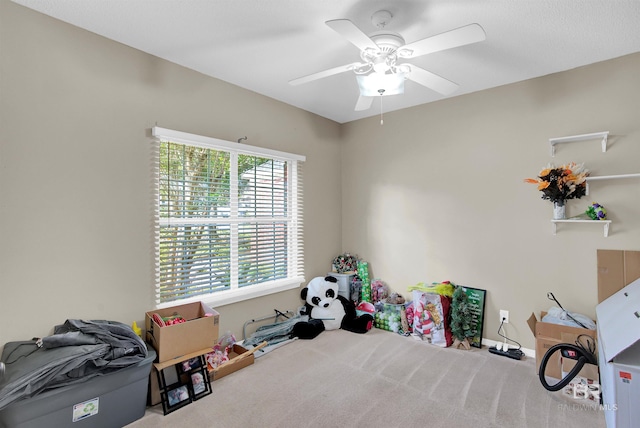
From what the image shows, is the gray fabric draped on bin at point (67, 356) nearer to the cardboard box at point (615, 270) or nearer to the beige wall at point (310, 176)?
the beige wall at point (310, 176)

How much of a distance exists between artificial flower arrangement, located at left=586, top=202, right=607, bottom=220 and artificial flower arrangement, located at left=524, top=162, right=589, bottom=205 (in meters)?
0.12

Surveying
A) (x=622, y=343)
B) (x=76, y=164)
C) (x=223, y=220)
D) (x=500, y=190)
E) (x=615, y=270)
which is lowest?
(x=622, y=343)

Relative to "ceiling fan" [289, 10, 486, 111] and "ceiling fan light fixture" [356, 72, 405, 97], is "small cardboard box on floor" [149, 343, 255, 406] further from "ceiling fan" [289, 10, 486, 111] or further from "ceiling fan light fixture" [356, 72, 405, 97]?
"ceiling fan light fixture" [356, 72, 405, 97]

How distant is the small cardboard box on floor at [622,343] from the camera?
1520 mm

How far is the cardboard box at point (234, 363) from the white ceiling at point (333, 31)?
2506mm

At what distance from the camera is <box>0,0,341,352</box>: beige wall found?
191 cm

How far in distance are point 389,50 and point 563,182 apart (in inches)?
73.3

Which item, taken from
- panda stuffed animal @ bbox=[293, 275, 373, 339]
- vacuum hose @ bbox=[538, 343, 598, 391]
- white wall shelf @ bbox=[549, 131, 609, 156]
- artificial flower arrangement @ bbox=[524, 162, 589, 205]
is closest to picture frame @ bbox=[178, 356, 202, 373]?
panda stuffed animal @ bbox=[293, 275, 373, 339]

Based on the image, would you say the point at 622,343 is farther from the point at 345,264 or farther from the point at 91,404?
the point at 91,404

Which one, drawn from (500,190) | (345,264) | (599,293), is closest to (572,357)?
(599,293)

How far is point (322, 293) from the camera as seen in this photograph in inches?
141

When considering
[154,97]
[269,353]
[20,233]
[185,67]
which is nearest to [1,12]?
[154,97]

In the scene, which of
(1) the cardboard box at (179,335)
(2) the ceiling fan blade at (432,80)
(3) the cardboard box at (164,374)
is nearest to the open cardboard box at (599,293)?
(2) the ceiling fan blade at (432,80)

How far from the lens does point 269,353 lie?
9.66ft
